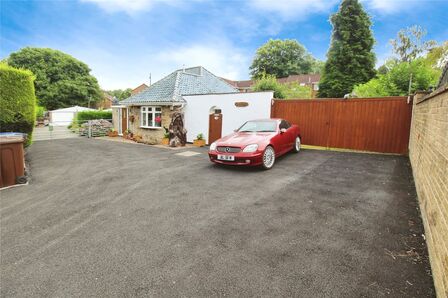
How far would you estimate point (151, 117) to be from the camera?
1541cm

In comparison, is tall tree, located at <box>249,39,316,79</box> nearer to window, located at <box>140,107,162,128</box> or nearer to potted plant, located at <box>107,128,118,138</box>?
potted plant, located at <box>107,128,118,138</box>

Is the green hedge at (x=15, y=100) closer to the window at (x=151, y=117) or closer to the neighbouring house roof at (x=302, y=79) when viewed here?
the window at (x=151, y=117)

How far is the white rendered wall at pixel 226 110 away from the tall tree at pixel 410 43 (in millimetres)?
26996

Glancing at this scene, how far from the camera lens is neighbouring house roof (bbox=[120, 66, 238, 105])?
47.5 ft

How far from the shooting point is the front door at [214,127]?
1254 centimetres

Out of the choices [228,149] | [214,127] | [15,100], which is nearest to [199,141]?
[214,127]

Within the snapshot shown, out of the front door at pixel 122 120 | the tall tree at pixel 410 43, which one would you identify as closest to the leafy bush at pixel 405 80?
the front door at pixel 122 120

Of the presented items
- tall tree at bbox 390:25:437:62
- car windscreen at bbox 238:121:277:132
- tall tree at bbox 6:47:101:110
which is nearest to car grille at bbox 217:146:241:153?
car windscreen at bbox 238:121:277:132

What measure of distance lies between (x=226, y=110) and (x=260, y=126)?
457 centimetres

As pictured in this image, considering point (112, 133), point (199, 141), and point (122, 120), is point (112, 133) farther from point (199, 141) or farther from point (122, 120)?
point (199, 141)

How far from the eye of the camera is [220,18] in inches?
518

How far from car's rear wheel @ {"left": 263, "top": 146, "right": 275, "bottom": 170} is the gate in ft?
14.6

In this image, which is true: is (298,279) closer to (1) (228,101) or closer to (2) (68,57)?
(1) (228,101)

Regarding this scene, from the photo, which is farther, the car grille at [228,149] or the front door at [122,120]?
the front door at [122,120]
